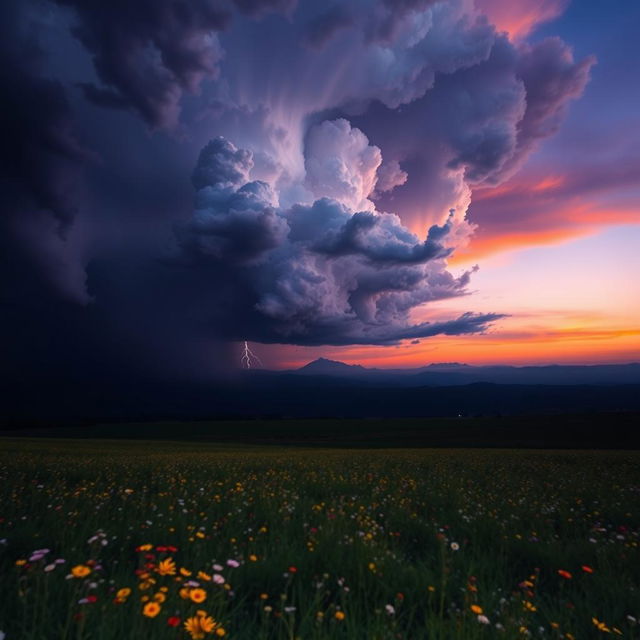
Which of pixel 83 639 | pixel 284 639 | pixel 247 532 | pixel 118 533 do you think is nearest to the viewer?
pixel 83 639

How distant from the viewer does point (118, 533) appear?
4.38 m

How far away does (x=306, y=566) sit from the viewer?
11.8 ft

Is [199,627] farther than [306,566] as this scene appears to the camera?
No

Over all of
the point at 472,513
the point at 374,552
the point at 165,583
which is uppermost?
the point at 165,583

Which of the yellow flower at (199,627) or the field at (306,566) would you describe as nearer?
the yellow flower at (199,627)

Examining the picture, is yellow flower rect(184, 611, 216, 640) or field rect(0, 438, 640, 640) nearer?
yellow flower rect(184, 611, 216, 640)

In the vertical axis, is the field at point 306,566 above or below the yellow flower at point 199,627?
below

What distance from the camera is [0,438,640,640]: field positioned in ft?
8.18

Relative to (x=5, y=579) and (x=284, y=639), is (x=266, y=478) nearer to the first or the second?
(x=5, y=579)

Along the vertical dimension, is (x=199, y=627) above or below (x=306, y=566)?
above

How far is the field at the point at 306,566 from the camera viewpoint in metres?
2.49

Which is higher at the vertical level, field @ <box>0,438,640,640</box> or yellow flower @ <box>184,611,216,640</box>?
yellow flower @ <box>184,611,216,640</box>

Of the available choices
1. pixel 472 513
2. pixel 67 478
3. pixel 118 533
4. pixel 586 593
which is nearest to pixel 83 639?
pixel 118 533

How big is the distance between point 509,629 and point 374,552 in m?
1.63
